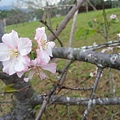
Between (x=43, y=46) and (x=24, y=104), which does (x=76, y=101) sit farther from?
(x=43, y=46)

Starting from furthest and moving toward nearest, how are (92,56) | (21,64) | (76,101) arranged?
(76,101)
(92,56)
(21,64)

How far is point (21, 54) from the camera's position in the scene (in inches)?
25.7

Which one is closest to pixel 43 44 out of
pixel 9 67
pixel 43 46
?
pixel 43 46

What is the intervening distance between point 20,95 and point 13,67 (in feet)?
2.86

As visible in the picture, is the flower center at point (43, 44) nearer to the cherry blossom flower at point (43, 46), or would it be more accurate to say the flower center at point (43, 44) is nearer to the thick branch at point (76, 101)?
the cherry blossom flower at point (43, 46)

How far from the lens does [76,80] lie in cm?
364

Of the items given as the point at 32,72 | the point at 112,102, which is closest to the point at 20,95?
the point at 112,102

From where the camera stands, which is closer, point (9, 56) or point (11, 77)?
point (9, 56)

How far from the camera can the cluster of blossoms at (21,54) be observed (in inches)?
25.4

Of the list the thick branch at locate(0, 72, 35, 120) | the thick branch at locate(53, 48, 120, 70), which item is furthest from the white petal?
the thick branch at locate(0, 72, 35, 120)

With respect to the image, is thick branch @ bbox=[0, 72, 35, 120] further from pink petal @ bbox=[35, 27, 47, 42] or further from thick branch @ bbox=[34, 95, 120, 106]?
pink petal @ bbox=[35, 27, 47, 42]

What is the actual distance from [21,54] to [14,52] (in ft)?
0.07

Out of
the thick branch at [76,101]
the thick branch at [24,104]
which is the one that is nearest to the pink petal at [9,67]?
the thick branch at [76,101]

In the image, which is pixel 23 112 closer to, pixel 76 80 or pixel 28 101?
pixel 28 101
